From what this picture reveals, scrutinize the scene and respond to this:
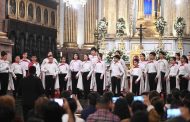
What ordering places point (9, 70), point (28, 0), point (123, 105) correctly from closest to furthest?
1. point (123, 105)
2. point (9, 70)
3. point (28, 0)

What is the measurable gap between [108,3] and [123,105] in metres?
24.7

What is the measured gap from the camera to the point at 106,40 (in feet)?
102

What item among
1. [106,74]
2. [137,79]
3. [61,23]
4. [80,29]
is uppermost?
[61,23]

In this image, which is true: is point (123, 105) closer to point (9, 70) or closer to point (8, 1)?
point (9, 70)

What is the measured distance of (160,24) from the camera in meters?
29.5

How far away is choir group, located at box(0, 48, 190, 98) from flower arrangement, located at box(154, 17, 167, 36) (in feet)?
37.9

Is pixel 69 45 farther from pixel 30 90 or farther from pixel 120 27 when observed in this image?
pixel 30 90

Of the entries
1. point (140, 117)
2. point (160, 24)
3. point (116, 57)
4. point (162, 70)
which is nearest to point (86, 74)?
point (116, 57)

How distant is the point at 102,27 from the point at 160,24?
12.6 feet

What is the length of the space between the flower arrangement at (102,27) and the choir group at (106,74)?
11578mm

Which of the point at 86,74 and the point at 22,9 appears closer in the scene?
the point at 86,74

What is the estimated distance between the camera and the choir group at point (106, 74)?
1719cm

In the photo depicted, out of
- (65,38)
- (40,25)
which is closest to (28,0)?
(40,25)

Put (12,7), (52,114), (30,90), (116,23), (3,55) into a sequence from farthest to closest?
(116,23)
(12,7)
(3,55)
(30,90)
(52,114)
